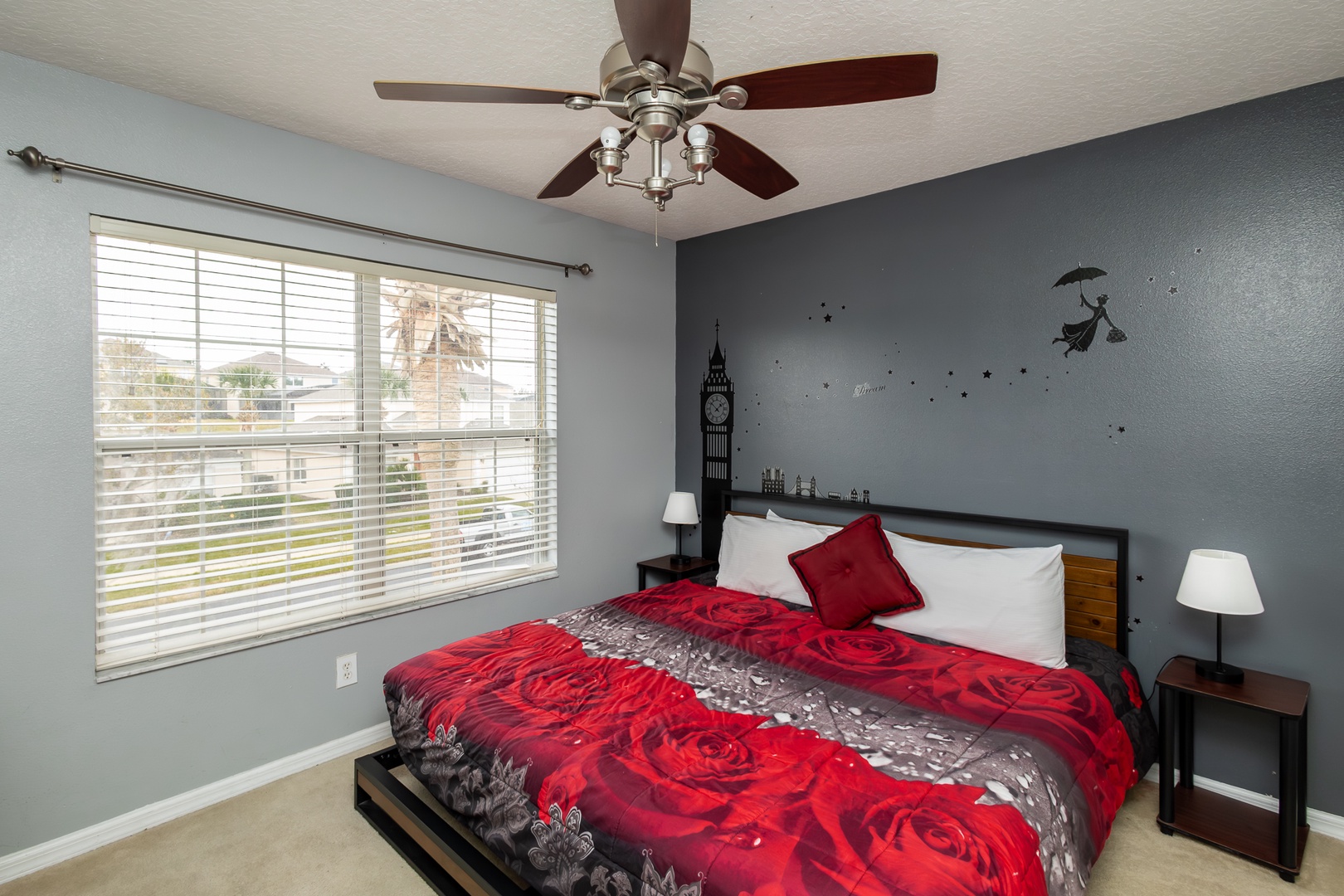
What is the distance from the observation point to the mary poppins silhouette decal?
8.50ft

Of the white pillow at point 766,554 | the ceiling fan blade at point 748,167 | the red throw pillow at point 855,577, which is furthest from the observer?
the white pillow at point 766,554

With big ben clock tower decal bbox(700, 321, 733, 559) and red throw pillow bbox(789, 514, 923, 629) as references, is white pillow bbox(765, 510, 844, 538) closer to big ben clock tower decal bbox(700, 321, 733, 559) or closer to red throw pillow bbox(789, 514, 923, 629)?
red throw pillow bbox(789, 514, 923, 629)

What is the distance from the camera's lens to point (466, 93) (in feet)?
4.85

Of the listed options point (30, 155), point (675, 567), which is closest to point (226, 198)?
point (30, 155)

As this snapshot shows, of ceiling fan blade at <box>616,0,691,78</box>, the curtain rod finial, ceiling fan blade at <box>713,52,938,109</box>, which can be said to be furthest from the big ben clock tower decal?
the curtain rod finial

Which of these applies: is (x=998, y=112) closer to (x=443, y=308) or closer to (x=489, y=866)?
(x=443, y=308)

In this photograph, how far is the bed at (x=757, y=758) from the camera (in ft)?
4.47

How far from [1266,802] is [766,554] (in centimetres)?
208

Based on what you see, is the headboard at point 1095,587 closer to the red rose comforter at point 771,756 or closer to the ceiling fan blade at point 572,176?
the red rose comforter at point 771,756

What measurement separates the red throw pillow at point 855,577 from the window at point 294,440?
1585mm

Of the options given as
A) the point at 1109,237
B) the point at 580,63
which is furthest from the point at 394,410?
the point at 1109,237

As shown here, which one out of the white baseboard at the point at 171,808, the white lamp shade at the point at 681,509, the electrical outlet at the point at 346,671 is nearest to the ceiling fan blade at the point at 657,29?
the electrical outlet at the point at 346,671

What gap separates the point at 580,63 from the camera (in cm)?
204

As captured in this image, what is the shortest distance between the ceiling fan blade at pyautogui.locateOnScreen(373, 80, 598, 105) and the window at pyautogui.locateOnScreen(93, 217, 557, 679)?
1.42m
